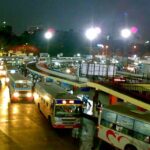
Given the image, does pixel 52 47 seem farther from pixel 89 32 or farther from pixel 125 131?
pixel 125 131

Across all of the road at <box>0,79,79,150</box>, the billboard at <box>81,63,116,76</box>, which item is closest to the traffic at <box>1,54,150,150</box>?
the road at <box>0,79,79,150</box>

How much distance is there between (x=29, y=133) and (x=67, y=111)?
8.72 feet

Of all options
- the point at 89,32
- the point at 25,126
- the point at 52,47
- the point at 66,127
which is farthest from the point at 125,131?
the point at 52,47

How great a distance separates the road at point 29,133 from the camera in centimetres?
1939

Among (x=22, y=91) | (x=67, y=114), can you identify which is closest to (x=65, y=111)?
(x=67, y=114)

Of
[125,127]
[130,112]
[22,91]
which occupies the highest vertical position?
[130,112]

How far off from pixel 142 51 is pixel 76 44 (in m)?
30.5

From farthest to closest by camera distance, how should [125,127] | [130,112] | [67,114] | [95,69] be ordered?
[95,69]
[67,114]
[130,112]
[125,127]

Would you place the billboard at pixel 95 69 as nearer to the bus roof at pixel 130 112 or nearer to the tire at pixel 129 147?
the bus roof at pixel 130 112

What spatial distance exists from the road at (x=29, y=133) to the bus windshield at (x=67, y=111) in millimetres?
1211

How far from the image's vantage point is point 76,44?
124 metres

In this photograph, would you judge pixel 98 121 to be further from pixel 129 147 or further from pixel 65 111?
pixel 129 147

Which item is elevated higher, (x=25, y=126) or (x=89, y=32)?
(x=89, y=32)

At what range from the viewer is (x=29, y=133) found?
882 inches
